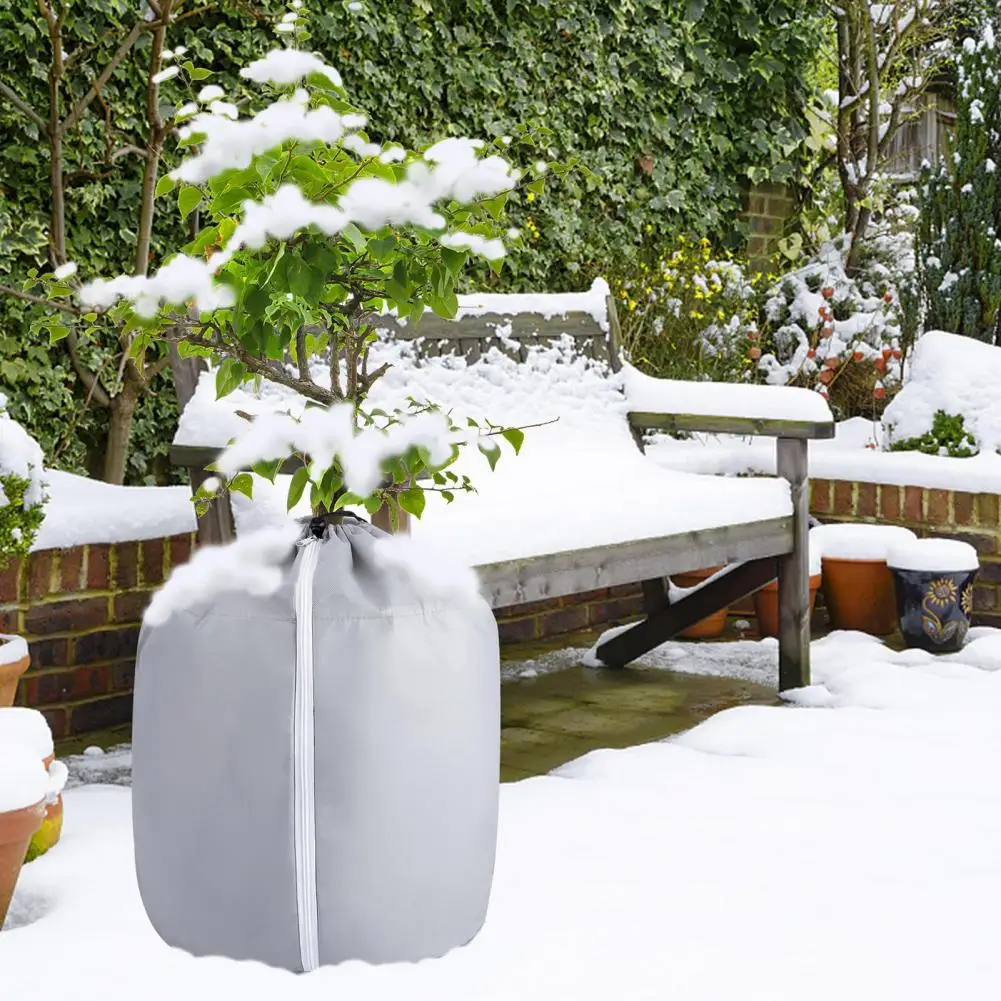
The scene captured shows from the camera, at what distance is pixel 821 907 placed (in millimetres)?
2137

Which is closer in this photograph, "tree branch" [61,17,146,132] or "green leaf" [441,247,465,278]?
"green leaf" [441,247,465,278]

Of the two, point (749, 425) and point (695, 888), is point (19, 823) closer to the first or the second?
point (695, 888)

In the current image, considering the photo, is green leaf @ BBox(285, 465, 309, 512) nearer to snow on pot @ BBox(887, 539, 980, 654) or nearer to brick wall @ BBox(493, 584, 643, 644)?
brick wall @ BBox(493, 584, 643, 644)

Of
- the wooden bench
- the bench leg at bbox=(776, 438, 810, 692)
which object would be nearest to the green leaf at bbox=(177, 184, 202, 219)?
the wooden bench

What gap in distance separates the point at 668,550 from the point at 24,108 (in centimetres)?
206

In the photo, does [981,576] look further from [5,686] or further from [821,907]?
[5,686]

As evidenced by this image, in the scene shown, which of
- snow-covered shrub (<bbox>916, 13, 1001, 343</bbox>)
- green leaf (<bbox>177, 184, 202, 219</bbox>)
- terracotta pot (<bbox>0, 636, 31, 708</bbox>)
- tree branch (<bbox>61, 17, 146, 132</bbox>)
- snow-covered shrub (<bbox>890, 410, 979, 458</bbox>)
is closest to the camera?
green leaf (<bbox>177, 184, 202, 219</bbox>)

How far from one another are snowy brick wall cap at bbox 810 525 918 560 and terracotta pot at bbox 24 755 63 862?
2.55 m

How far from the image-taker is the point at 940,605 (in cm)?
403

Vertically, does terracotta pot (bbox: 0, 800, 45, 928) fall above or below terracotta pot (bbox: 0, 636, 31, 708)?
below

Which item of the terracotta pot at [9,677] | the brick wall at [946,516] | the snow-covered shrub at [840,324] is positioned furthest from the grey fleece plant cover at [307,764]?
the snow-covered shrub at [840,324]

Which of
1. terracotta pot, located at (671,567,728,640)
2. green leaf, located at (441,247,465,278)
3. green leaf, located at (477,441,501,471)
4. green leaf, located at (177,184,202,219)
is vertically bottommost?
terracotta pot, located at (671,567,728,640)

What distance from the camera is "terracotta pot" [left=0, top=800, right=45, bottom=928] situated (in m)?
1.92

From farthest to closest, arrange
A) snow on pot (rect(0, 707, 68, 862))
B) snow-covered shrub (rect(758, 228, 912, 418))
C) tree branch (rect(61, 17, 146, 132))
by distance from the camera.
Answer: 1. snow-covered shrub (rect(758, 228, 912, 418))
2. tree branch (rect(61, 17, 146, 132))
3. snow on pot (rect(0, 707, 68, 862))
